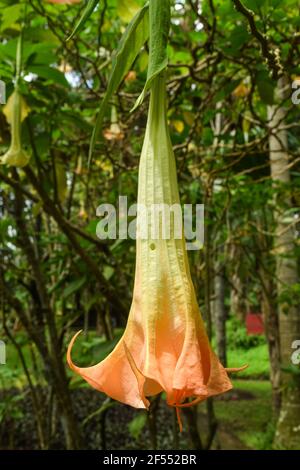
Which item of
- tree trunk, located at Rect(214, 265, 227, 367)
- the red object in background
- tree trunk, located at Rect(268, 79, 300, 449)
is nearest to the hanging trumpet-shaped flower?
tree trunk, located at Rect(268, 79, 300, 449)

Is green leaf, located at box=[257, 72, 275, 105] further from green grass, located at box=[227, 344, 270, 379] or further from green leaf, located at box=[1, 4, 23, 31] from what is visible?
green grass, located at box=[227, 344, 270, 379]

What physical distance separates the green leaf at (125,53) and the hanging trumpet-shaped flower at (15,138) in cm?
39

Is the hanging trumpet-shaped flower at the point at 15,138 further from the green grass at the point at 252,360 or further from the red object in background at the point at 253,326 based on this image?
the red object in background at the point at 253,326

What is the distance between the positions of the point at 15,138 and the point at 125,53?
0.43 meters

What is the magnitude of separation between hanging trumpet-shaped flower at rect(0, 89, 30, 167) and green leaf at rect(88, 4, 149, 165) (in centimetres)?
39

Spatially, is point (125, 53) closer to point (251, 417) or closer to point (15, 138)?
point (15, 138)

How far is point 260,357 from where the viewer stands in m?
6.38

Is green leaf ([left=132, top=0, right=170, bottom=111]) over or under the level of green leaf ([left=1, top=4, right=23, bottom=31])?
under

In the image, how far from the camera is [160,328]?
1.25ft

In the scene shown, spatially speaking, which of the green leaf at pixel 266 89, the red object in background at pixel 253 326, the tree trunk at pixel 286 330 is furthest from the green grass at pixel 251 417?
the red object in background at pixel 253 326

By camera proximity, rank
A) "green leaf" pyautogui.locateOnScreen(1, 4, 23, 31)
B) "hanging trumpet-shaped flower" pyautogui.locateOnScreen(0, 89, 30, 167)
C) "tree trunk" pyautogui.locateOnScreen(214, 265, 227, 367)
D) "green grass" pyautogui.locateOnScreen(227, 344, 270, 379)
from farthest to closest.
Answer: "green grass" pyautogui.locateOnScreen(227, 344, 270, 379) → "tree trunk" pyautogui.locateOnScreen(214, 265, 227, 367) → "green leaf" pyautogui.locateOnScreen(1, 4, 23, 31) → "hanging trumpet-shaped flower" pyautogui.locateOnScreen(0, 89, 30, 167)

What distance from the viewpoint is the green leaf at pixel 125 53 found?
16.1 inches

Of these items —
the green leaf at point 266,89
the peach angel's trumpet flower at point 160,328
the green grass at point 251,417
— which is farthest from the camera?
the green grass at point 251,417

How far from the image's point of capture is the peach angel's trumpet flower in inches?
13.9
